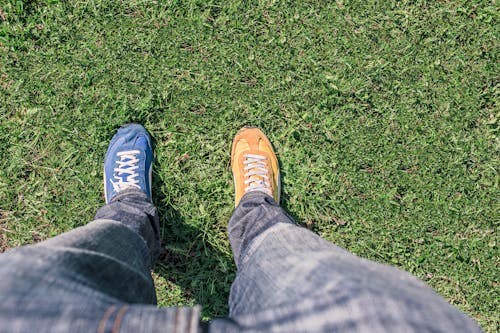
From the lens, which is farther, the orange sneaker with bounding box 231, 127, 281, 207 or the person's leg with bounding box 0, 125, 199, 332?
the orange sneaker with bounding box 231, 127, 281, 207

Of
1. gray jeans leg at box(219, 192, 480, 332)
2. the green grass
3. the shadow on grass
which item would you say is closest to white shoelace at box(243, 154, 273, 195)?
the green grass

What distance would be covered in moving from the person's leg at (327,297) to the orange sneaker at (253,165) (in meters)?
0.96

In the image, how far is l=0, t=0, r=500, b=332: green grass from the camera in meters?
2.66

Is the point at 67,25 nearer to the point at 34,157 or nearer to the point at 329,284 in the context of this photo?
the point at 34,157

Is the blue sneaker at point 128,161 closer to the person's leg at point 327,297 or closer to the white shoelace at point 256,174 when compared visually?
the white shoelace at point 256,174

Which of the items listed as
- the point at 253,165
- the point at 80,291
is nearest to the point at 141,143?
the point at 253,165

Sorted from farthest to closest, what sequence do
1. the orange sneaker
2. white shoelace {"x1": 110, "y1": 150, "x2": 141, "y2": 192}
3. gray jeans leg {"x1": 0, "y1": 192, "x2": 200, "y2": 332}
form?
the orange sneaker < white shoelace {"x1": 110, "y1": 150, "x2": 141, "y2": 192} < gray jeans leg {"x1": 0, "y1": 192, "x2": 200, "y2": 332}

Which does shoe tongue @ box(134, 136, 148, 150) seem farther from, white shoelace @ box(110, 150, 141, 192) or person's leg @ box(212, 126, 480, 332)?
person's leg @ box(212, 126, 480, 332)

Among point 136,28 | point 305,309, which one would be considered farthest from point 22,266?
point 136,28

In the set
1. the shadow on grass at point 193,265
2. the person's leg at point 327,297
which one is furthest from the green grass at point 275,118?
the person's leg at point 327,297

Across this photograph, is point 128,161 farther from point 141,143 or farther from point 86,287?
point 86,287

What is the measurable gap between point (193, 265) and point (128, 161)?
86 cm

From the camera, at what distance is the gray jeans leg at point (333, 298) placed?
1.09m

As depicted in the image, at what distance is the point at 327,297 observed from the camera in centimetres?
115
